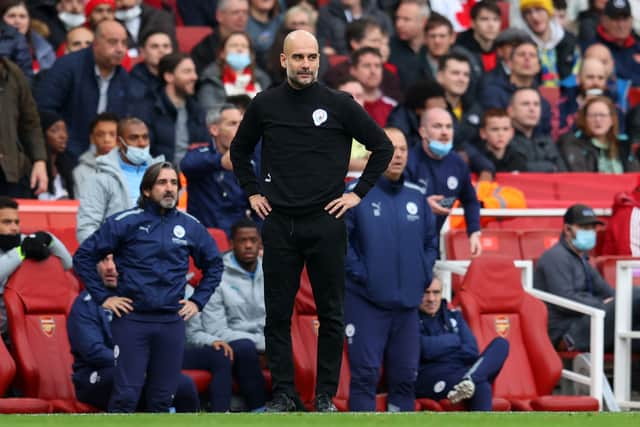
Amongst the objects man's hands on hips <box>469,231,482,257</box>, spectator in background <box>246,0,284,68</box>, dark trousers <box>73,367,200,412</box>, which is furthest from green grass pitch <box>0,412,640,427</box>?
spectator in background <box>246,0,284,68</box>

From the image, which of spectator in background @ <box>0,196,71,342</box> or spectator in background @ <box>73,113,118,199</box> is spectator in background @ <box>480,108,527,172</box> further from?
spectator in background @ <box>0,196,71,342</box>

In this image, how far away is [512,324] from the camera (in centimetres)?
1299

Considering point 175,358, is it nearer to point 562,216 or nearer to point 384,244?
point 384,244

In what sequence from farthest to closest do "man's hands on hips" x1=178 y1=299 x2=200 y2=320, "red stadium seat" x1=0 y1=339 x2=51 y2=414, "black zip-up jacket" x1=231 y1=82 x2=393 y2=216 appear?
1. "red stadium seat" x1=0 y1=339 x2=51 y2=414
2. "man's hands on hips" x1=178 y1=299 x2=200 y2=320
3. "black zip-up jacket" x1=231 y1=82 x2=393 y2=216

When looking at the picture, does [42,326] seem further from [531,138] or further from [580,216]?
[531,138]

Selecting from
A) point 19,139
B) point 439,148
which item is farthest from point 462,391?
point 19,139

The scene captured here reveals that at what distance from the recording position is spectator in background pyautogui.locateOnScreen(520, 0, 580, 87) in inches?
737

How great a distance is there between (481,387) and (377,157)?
9.64 feet

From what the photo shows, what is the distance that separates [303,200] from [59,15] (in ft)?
26.0

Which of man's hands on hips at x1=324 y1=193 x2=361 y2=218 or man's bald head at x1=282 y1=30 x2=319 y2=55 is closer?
man's bald head at x1=282 y1=30 x2=319 y2=55

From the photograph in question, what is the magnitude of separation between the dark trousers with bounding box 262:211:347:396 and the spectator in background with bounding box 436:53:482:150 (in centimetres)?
694

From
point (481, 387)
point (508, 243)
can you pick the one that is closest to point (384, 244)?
point (481, 387)

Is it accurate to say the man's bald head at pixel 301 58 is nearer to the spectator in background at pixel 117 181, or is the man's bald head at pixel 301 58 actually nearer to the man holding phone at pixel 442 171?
the spectator in background at pixel 117 181

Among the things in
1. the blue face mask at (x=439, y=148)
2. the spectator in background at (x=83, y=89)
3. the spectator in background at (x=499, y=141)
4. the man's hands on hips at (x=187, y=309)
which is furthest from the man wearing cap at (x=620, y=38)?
the man's hands on hips at (x=187, y=309)
